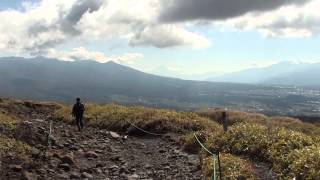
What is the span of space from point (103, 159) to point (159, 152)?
12.1ft

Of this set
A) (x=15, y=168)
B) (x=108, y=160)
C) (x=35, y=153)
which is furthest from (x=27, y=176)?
(x=108, y=160)

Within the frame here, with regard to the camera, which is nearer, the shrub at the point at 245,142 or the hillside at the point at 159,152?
the hillside at the point at 159,152

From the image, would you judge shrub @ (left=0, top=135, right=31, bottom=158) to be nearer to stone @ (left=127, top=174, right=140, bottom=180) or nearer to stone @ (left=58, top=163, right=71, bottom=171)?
stone @ (left=58, top=163, right=71, bottom=171)

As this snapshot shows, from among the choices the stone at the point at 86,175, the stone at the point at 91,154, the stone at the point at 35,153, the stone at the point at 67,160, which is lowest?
the stone at the point at 86,175

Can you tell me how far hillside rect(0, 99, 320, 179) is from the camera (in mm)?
20219

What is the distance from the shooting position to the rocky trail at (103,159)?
2142 cm

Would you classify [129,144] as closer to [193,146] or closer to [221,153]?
[193,146]

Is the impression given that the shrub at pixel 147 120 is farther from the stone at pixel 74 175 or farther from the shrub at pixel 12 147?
the stone at pixel 74 175

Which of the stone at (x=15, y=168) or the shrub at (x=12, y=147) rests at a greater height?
the shrub at (x=12, y=147)

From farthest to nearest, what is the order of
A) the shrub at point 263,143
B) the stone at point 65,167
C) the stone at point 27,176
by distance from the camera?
the stone at point 65,167
the shrub at point 263,143
the stone at point 27,176

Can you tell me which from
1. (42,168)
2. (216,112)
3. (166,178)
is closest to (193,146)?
(166,178)

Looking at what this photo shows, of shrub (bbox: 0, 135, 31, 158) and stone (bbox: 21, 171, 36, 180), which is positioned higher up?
shrub (bbox: 0, 135, 31, 158)

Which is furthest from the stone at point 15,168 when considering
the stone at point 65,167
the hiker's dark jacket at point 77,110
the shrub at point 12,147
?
the hiker's dark jacket at point 77,110

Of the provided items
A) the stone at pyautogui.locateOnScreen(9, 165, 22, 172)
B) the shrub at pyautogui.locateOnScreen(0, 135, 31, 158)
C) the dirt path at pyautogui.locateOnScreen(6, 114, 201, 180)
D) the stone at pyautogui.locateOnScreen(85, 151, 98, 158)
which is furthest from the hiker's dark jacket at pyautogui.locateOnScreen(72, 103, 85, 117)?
the stone at pyautogui.locateOnScreen(9, 165, 22, 172)
